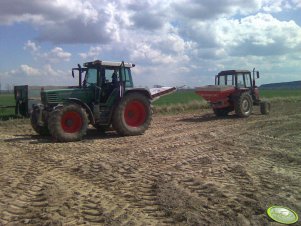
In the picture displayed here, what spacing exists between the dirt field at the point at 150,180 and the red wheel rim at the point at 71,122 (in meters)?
0.56

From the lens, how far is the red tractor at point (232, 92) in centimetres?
1659

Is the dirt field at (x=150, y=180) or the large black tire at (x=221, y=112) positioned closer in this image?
the dirt field at (x=150, y=180)

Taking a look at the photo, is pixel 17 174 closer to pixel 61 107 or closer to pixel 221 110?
pixel 61 107

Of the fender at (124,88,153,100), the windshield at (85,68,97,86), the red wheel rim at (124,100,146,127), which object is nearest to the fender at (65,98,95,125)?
the windshield at (85,68,97,86)

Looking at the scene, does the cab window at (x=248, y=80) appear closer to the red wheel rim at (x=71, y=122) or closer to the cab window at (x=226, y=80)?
the cab window at (x=226, y=80)

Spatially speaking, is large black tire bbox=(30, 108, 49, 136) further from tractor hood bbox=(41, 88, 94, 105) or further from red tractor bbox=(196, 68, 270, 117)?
red tractor bbox=(196, 68, 270, 117)

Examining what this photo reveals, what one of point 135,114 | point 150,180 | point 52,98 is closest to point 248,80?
point 135,114

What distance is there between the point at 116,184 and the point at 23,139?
240 inches

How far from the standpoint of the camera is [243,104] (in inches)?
662

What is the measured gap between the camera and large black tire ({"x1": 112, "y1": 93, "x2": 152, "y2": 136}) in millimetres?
11750

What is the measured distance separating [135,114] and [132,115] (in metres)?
0.11

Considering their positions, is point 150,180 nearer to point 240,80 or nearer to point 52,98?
point 52,98

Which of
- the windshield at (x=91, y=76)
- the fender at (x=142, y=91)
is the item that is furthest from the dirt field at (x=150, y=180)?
the windshield at (x=91, y=76)

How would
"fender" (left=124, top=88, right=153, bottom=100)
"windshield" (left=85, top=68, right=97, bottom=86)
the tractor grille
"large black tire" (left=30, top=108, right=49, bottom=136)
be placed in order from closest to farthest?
1. the tractor grille
2. "large black tire" (left=30, top=108, right=49, bottom=136)
3. "windshield" (left=85, top=68, right=97, bottom=86)
4. "fender" (left=124, top=88, right=153, bottom=100)
